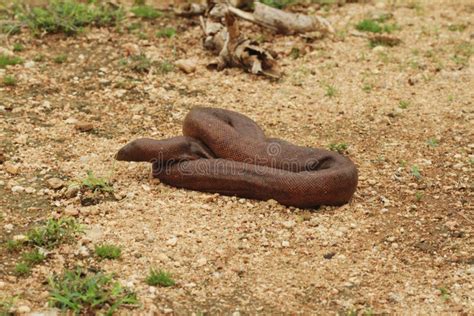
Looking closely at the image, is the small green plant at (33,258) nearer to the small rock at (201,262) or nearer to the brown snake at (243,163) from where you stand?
the small rock at (201,262)

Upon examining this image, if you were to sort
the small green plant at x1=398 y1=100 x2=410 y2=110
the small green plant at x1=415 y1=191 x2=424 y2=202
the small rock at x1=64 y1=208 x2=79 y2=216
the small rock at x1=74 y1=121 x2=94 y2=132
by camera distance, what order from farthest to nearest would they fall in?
the small green plant at x1=398 y1=100 x2=410 y2=110
the small rock at x1=74 y1=121 x2=94 y2=132
the small green plant at x1=415 y1=191 x2=424 y2=202
the small rock at x1=64 y1=208 x2=79 y2=216

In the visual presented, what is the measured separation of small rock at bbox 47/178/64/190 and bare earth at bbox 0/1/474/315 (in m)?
0.11

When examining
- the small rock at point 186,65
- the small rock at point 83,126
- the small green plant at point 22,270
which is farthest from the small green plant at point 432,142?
the small green plant at point 22,270

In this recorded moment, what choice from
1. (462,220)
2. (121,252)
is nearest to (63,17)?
(121,252)

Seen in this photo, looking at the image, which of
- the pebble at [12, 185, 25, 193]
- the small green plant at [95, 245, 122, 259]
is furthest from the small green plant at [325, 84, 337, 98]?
the small green plant at [95, 245, 122, 259]

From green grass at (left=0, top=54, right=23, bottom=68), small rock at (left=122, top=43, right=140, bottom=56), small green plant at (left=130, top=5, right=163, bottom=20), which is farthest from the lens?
small green plant at (left=130, top=5, right=163, bottom=20)

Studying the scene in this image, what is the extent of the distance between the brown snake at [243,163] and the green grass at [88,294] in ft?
5.85

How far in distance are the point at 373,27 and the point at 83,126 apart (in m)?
4.99

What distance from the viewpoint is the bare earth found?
569cm

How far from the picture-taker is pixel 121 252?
234 inches

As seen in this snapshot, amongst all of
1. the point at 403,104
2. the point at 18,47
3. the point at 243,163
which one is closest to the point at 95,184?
the point at 243,163

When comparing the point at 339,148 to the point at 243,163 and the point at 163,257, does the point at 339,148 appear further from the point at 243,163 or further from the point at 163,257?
the point at 163,257

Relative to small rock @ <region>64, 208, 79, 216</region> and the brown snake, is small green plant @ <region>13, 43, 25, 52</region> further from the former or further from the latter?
small rock @ <region>64, 208, 79, 216</region>

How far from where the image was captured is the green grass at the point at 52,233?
235 inches
